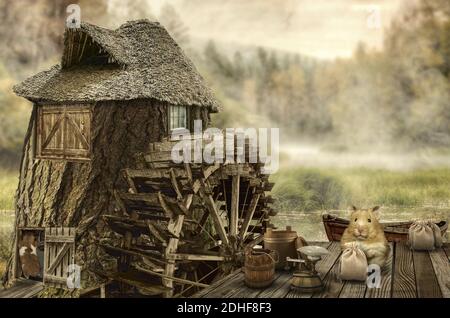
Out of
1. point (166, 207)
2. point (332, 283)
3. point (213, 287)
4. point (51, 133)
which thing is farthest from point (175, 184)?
point (332, 283)

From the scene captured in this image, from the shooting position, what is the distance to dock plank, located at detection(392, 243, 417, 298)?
566cm

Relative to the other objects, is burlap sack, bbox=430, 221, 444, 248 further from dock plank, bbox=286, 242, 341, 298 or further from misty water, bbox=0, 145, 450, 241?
misty water, bbox=0, 145, 450, 241

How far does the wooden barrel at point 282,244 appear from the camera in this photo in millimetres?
6762

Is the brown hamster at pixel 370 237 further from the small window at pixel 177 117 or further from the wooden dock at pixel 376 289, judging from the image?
the small window at pixel 177 117

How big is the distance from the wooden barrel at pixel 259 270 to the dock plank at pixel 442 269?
189cm

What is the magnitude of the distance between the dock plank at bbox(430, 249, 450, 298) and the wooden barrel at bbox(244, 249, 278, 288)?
1894mm

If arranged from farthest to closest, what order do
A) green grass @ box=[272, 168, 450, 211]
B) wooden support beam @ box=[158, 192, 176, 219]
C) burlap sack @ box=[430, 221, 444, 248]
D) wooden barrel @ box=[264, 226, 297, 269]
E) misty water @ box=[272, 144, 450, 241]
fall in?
green grass @ box=[272, 168, 450, 211]
misty water @ box=[272, 144, 450, 241]
wooden support beam @ box=[158, 192, 176, 219]
burlap sack @ box=[430, 221, 444, 248]
wooden barrel @ box=[264, 226, 297, 269]

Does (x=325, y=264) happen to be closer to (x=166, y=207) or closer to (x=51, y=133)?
(x=166, y=207)

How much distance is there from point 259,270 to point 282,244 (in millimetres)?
909

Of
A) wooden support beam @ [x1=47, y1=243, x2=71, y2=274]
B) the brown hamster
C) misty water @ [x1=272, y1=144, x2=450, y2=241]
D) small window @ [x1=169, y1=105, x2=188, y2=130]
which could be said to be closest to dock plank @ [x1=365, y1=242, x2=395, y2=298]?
the brown hamster

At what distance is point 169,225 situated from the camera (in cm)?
1070

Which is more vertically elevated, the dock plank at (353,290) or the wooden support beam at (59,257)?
the dock plank at (353,290)

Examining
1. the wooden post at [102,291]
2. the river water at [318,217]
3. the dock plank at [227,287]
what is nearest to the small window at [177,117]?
the wooden post at [102,291]

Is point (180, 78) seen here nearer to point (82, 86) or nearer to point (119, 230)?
point (82, 86)
